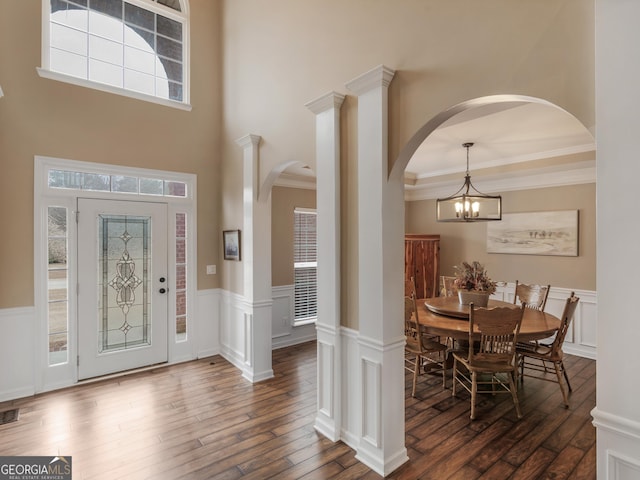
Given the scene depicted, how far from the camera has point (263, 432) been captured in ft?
9.20

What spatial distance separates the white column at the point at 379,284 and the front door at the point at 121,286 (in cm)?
293

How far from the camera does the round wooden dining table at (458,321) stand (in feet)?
10.4

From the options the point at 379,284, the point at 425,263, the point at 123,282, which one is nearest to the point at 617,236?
the point at 379,284

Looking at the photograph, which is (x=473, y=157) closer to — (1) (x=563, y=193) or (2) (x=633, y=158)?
(1) (x=563, y=193)

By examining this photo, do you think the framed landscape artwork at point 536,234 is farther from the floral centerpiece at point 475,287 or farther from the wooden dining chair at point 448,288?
the floral centerpiece at point 475,287

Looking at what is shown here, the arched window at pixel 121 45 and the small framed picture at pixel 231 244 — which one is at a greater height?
the arched window at pixel 121 45

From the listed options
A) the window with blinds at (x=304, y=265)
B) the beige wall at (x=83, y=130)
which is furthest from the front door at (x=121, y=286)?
the window with blinds at (x=304, y=265)

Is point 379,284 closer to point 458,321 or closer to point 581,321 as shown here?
point 458,321

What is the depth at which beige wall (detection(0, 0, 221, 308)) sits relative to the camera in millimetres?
3418

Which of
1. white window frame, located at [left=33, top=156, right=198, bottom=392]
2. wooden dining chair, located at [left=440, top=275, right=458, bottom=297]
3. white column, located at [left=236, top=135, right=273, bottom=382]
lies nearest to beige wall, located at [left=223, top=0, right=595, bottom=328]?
white column, located at [left=236, top=135, right=273, bottom=382]

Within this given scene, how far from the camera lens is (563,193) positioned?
191 inches

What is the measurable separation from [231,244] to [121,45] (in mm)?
2783

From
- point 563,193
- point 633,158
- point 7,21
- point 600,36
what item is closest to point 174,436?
point 633,158

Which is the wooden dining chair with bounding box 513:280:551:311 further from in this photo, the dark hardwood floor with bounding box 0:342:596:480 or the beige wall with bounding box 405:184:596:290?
the dark hardwood floor with bounding box 0:342:596:480
